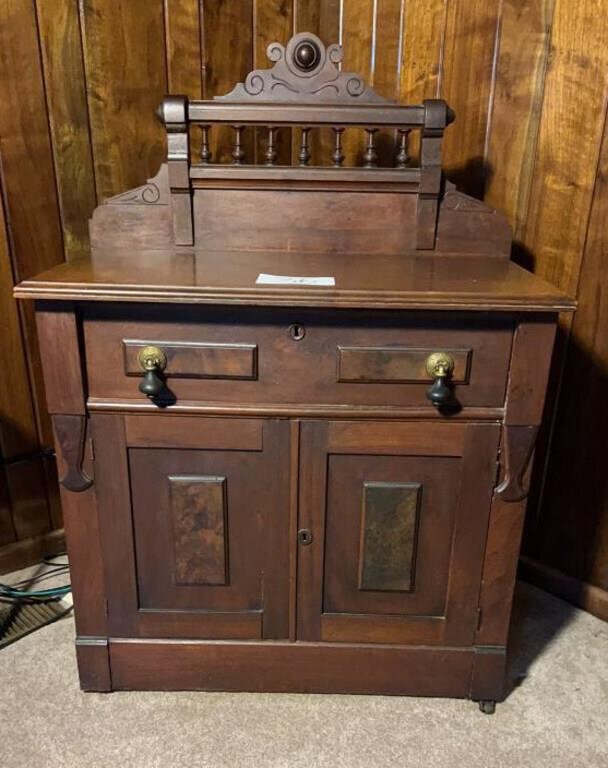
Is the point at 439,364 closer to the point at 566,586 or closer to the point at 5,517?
the point at 566,586

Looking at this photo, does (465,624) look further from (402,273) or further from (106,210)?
(106,210)

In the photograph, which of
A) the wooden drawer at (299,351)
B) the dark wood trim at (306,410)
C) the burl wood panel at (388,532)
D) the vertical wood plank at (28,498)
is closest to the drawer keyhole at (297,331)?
the wooden drawer at (299,351)

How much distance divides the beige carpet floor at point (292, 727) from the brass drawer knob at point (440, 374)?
667mm

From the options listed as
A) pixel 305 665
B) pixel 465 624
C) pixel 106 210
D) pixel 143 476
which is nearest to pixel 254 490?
pixel 143 476

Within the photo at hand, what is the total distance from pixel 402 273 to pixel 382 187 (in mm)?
266

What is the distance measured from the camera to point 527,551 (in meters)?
1.67

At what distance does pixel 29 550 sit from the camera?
166cm

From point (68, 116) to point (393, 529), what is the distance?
1173mm

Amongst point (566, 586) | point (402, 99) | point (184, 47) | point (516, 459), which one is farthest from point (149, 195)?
point (566, 586)

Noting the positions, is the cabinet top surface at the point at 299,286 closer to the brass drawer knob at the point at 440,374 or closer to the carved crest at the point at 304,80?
the brass drawer knob at the point at 440,374

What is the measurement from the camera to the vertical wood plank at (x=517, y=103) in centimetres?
137

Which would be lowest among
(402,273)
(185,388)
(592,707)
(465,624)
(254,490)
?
(592,707)

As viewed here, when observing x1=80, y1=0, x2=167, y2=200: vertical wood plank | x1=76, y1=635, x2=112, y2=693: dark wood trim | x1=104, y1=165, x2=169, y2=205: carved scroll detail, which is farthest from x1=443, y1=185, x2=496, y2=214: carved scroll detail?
x1=76, y1=635, x2=112, y2=693: dark wood trim

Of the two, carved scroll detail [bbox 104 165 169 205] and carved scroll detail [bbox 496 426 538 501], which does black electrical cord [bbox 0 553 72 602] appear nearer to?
carved scroll detail [bbox 104 165 169 205]
